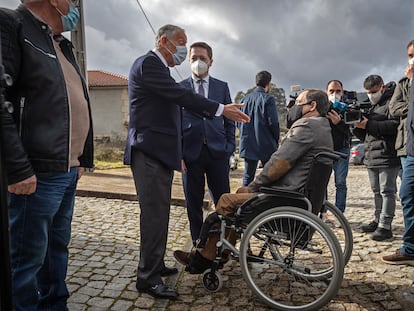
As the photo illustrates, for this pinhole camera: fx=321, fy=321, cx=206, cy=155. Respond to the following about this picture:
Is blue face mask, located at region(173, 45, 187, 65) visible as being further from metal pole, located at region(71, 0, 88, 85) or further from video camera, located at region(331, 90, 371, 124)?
metal pole, located at region(71, 0, 88, 85)

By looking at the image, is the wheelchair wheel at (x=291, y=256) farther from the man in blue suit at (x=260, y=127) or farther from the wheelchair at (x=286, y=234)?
the man in blue suit at (x=260, y=127)

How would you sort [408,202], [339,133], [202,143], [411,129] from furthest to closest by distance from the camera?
[339,133] → [202,143] → [408,202] → [411,129]

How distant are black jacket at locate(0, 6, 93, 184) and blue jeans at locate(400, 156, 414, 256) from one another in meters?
2.79

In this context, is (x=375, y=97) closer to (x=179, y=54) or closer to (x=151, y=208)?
(x=179, y=54)

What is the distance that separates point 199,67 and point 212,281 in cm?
196

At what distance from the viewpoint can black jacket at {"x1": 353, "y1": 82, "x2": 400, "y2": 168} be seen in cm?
355

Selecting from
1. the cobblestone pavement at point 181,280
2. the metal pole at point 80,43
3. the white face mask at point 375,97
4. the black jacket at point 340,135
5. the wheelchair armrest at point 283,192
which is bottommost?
the cobblestone pavement at point 181,280

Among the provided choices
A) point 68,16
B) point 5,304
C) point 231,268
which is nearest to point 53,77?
point 68,16

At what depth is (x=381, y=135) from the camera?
363 centimetres

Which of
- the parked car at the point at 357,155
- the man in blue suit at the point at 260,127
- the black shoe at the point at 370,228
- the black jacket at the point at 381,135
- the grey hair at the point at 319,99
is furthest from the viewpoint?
the parked car at the point at 357,155

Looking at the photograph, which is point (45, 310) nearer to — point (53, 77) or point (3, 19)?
point (53, 77)

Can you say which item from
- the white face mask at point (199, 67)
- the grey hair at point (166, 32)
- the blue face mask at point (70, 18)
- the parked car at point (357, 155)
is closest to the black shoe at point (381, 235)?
the white face mask at point (199, 67)

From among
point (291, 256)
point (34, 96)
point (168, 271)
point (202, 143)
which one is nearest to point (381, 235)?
point (291, 256)

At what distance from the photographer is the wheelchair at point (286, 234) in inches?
84.7
